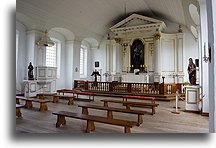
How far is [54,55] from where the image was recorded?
36.0 feet

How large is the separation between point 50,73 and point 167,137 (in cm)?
767

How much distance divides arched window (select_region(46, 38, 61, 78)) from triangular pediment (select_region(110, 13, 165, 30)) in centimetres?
442

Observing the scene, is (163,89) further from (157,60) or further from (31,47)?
(31,47)

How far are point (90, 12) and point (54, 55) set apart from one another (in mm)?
3859

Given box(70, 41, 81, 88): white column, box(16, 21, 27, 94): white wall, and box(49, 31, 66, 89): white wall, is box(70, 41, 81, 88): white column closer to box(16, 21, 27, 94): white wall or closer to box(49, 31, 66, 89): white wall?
box(49, 31, 66, 89): white wall

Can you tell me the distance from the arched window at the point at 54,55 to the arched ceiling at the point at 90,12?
4.92 ft

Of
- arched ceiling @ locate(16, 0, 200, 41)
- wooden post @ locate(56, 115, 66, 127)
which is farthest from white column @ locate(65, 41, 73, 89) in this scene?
wooden post @ locate(56, 115, 66, 127)

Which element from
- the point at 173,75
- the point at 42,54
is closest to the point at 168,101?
the point at 173,75

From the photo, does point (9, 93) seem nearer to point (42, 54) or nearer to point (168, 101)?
point (168, 101)

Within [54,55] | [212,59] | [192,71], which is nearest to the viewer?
[212,59]

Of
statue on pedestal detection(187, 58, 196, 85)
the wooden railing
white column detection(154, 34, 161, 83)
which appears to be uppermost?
white column detection(154, 34, 161, 83)

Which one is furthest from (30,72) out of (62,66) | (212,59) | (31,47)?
(212,59)

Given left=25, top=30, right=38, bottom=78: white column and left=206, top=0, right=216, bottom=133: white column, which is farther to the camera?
left=25, top=30, right=38, bottom=78: white column

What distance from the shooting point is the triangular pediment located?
10966 mm
